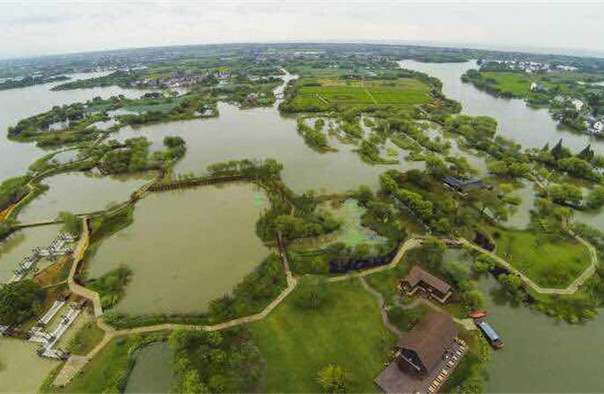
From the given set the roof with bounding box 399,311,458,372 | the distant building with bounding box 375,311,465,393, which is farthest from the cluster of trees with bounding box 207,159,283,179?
the distant building with bounding box 375,311,465,393

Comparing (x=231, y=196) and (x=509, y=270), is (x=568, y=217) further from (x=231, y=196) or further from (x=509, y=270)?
(x=231, y=196)

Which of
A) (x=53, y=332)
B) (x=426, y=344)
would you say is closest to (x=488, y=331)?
(x=426, y=344)

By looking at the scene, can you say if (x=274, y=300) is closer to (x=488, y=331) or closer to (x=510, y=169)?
(x=488, y=331)

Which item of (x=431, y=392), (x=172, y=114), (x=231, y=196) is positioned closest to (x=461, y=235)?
(x=431, y=392)

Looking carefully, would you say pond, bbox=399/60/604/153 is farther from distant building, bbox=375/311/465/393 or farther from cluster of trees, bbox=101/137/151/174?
cluster of trees, bbox=101/137/151/174

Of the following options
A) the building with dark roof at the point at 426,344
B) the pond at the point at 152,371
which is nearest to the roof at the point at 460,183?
the building with dark roof at the point at 426,344

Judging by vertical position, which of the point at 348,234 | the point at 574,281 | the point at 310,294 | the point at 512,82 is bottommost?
the point at 574,281
